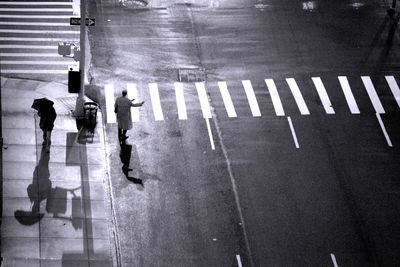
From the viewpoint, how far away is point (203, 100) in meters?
28.1

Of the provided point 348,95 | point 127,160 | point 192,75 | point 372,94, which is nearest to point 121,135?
point 127,160

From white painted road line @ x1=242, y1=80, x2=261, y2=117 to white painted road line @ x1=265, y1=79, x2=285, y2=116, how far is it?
0.60 meters

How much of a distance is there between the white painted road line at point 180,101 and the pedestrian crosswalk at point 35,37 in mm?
3841

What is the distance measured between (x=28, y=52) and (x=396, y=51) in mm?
13738

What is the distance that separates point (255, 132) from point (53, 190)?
22.8 ft

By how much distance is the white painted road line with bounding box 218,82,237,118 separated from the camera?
27.6 meters

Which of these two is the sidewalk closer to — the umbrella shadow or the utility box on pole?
the umbrella shadow

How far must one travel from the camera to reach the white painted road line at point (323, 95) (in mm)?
28031

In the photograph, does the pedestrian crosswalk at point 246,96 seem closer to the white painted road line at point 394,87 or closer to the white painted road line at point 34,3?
the white painted road line at point 394,87

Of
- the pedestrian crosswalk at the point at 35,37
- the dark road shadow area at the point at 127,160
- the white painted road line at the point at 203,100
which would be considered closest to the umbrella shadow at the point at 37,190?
the dark road shadow area at the point at 127,160

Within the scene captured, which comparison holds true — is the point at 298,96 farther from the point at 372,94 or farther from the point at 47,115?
the point at 47,115

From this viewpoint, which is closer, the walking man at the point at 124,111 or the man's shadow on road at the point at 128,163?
the man's shadow on road at the point at 128,163

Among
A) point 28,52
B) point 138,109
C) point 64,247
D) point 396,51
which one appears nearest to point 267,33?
point 396,51

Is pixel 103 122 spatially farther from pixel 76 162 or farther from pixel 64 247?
pixel 64 247
